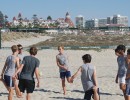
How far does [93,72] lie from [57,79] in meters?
6.29

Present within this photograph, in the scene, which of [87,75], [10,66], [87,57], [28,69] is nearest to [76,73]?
[87,75]

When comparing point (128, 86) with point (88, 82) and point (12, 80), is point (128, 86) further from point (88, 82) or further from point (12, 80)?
point (12, 80)

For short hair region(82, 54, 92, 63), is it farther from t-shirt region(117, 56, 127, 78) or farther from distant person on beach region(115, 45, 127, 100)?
t-shirt region(117, 56, 127, 78)

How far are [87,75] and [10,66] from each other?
2.06 metres

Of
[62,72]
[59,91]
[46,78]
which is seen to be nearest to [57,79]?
[46,78]

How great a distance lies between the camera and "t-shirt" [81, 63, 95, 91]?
21.2ft

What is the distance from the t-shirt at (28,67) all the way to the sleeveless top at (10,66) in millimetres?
562

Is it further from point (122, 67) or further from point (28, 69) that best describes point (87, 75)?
point (28, 69)

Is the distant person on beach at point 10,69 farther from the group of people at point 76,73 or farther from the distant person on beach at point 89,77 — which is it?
the distant person on beach at point 89,77

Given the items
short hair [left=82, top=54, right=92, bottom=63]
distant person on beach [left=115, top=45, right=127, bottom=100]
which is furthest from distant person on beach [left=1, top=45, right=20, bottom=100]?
distant person on beach [left=115, top=45, right=127, bottom=100]

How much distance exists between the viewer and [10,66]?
25.7ft

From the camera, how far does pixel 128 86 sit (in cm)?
654

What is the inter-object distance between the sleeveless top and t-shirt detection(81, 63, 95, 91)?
190cm

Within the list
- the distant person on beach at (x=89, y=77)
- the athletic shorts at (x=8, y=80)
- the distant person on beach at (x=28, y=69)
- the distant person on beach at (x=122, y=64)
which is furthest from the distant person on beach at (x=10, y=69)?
the distant person on beach at (x=122, y=64)
